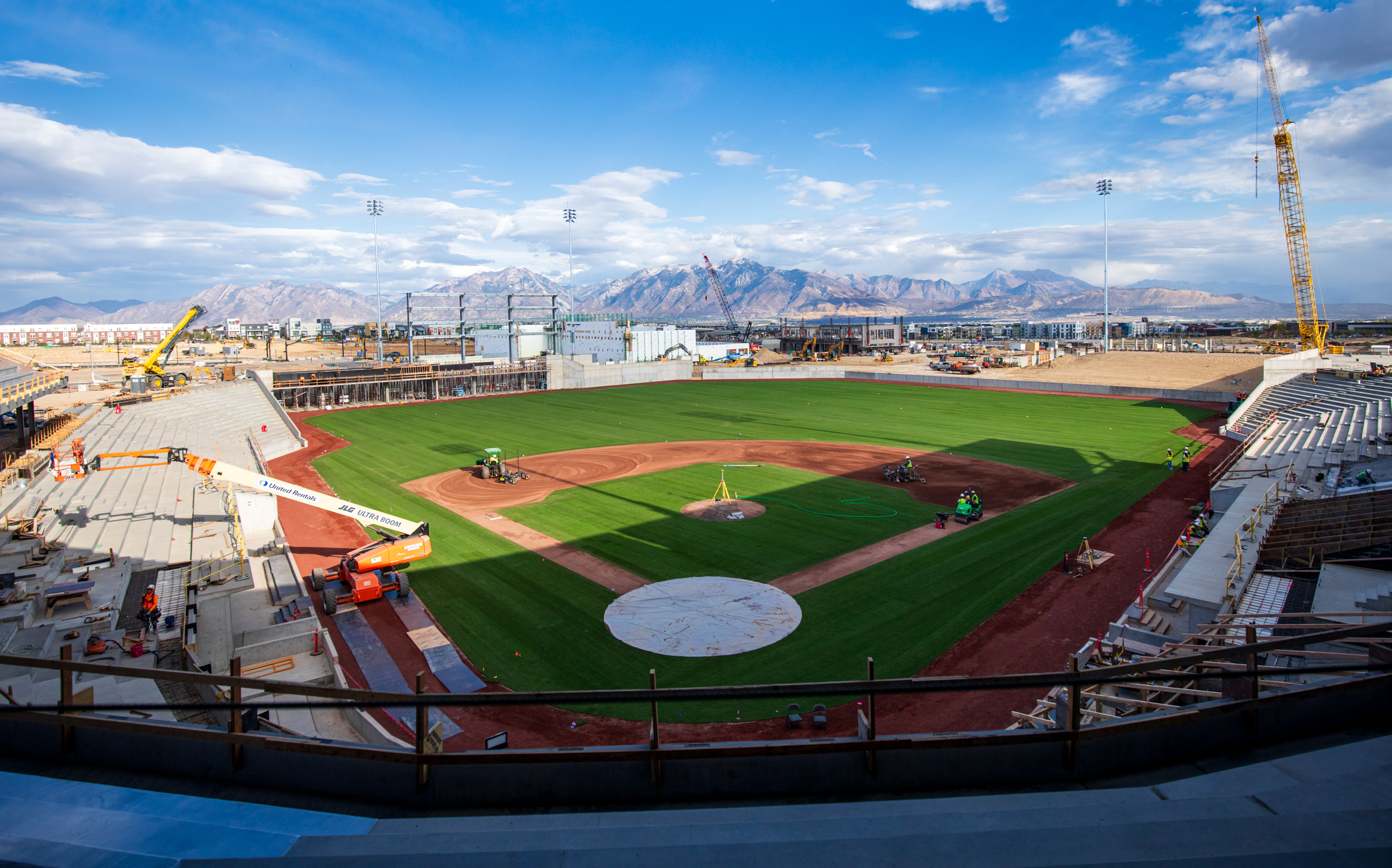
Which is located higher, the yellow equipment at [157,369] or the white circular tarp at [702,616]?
the yellow equipment at [157,369]

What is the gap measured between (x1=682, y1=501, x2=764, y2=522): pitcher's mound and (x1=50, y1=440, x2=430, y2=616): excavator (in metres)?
12.2

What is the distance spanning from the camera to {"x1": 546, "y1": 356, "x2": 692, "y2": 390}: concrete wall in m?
94.2

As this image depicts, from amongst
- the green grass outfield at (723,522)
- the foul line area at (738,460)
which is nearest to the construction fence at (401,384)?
the foul line area at (738,460)

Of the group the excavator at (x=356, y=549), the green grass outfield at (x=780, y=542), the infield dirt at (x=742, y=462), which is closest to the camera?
the green grass outfield at (x=780, y=542)

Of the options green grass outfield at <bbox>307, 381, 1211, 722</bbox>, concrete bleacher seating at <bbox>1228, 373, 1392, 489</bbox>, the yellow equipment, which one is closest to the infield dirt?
green grass outfield at <bbox>307, 381, 1211, 722</bbox>

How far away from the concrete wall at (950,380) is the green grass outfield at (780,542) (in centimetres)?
567

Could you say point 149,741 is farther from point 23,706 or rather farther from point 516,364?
point 516,364

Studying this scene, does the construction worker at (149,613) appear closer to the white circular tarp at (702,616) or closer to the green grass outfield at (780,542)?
the green grass outfield at (780,542)

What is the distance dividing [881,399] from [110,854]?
7748 centimetres

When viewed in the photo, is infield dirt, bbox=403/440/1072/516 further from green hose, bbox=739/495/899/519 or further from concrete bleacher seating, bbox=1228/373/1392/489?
concrete bleacher seating, bbox=1228/373/1392/489

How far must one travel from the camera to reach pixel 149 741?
19.1 feet

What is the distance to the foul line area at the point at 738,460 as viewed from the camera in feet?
88.9

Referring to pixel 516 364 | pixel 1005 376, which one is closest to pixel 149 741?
pixel 516 364

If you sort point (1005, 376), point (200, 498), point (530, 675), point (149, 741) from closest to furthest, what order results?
1. point (149, 741)
2. point (530, 675)
3. point (200, 498)
4. point (1005, 376)
